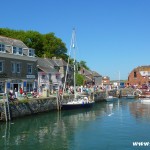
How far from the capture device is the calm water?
1020 inches

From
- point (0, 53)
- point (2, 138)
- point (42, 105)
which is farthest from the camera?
point (0, 53)

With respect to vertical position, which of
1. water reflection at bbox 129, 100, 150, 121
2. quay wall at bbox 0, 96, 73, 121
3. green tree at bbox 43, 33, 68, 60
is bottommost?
water reflection at bbox 129, 100, 150, 121

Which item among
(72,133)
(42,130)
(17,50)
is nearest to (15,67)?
(17,50)

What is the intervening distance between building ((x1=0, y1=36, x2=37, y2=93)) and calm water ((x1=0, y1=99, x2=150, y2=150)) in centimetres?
1193

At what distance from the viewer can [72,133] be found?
3098 centimetres

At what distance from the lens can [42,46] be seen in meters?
86.2

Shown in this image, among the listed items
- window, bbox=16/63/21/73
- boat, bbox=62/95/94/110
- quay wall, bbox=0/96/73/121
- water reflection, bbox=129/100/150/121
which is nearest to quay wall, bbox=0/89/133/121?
quay wall, bbox=0/96/73/121

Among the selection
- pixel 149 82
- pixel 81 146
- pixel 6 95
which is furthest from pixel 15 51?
pixel 149 82

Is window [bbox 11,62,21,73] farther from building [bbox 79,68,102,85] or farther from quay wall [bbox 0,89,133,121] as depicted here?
building [bbox 79,68,102,85]

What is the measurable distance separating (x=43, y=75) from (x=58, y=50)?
27217 mm

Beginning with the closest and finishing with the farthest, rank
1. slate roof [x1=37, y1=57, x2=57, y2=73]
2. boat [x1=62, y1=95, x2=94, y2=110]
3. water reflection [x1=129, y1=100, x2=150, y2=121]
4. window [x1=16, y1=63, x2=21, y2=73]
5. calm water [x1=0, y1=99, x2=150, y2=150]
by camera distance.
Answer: calm water [x1=0, y1=99, x2=150, y2=150] → water reflection [x1=129, y1=100, x2=150, y2=121] → boat [x1=62, y1=95, x2=94, y2=110] → window [x1=16, y1=63, x2=21, y2=73] → slate roof [x1=37, y1=57, x2=57, y2=73]

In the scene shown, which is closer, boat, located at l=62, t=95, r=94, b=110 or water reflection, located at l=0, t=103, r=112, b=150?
water reflection, located at l=0, t=103, r=112, b=150

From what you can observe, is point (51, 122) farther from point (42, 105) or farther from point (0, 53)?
point (0, 53)

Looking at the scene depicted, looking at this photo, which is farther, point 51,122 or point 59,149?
point 51,122
